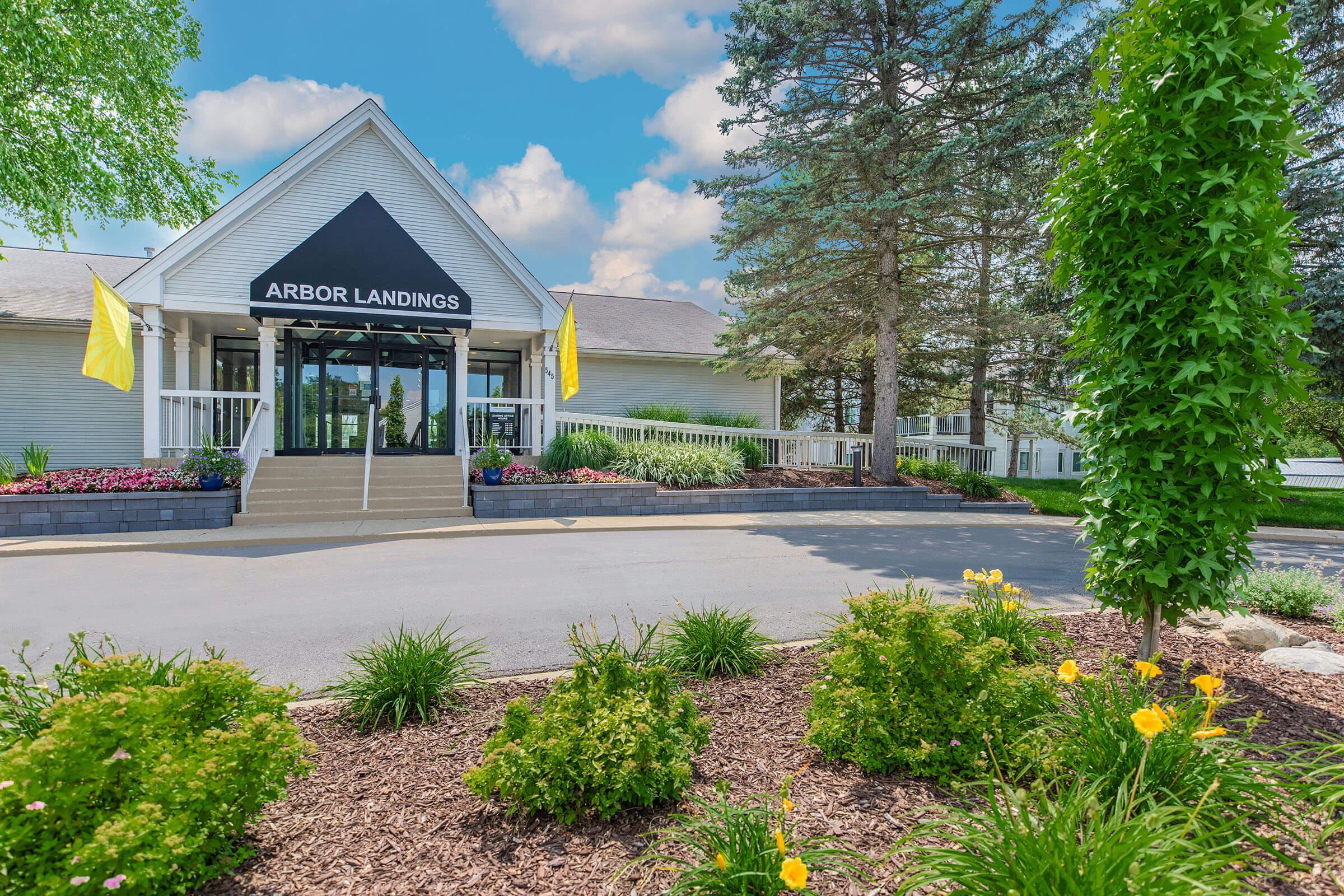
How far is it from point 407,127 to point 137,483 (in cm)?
932

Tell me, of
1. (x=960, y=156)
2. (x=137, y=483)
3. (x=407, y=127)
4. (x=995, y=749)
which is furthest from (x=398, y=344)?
(x=995, y=749)

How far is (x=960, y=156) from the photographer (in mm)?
12211

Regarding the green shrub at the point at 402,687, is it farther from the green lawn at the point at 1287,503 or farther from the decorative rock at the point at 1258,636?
the green lawn at the point at 1287,503

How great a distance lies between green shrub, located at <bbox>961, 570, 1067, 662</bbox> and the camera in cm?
380

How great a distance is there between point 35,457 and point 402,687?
49.1ft

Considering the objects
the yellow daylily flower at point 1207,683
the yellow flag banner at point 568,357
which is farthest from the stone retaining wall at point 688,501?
the yellow daylily flower at point 1207,683

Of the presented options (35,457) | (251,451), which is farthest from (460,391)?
(35,457)

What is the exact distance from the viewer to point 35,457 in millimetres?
13016

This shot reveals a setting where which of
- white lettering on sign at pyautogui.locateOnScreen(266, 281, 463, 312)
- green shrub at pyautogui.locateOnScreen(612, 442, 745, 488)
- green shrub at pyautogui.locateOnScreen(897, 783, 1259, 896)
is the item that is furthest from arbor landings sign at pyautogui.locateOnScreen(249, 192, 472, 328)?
green shrub at pyautogui.locateOnScreen(897, 783, 1259, 896)

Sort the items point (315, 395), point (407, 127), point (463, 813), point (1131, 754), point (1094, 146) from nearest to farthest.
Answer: point (1131, 754), point (463, 813), point (1094, 146), point (407, 127), point (315, 395)

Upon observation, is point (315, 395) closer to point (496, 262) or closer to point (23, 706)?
point (496, 262)

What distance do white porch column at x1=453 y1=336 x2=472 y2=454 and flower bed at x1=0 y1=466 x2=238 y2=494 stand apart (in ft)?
13.6

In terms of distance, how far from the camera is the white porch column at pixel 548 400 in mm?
14602

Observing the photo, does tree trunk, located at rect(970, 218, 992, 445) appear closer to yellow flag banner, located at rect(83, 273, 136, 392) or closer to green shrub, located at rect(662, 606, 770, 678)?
green shrub, located at rect(662, 606, 770, 678)
